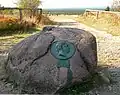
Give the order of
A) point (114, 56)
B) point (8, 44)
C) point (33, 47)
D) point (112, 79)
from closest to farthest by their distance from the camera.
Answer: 1. point (33, 47)
2. point (112, 79)
3. point (114, 56)
4. point (8, 44)

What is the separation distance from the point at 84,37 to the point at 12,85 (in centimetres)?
167

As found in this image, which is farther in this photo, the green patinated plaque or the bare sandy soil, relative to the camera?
the bare sandy soil

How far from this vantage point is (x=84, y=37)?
6301 millimetres

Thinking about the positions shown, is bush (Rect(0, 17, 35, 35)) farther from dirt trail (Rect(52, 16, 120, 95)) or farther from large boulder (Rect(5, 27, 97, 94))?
large boulder (Rect(5, 27, 97, 94))

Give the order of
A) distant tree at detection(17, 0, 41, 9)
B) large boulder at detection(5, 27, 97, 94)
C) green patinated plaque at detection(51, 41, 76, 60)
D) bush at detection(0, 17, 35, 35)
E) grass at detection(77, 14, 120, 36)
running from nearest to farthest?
large boulder at detection(5, 27, 97, 94)
green patinated plaque at detection(51, 41, 76, 60)
bush at detection(0, 17, 35, 35)
grass at detection(77, 14, 120, 36)
distant tree at detection(17, 0, 41, 9)

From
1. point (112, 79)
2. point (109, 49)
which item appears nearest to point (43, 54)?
point (112, 79)

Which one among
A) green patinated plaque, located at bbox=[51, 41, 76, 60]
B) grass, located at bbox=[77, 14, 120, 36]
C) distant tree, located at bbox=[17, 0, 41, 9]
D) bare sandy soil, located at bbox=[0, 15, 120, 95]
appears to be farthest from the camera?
distant tree, located at bbox=[17, 0, 41, 9]

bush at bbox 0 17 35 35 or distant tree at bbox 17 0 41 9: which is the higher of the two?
distant tree at bbox 17 0 41 9

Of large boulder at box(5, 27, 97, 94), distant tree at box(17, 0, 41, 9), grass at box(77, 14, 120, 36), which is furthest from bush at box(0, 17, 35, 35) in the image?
large boulder at box(5, 27, 97, 94)

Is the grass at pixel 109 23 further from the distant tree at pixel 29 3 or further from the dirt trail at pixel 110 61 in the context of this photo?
the distant tree at pixel 29 3

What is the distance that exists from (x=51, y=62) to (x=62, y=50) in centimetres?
30

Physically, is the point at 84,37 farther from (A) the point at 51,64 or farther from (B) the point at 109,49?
(B) the point at 109,49

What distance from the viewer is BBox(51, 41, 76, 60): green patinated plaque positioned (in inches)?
229

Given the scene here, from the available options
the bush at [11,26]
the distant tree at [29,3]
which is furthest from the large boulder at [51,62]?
the distant tree at [29,3]
